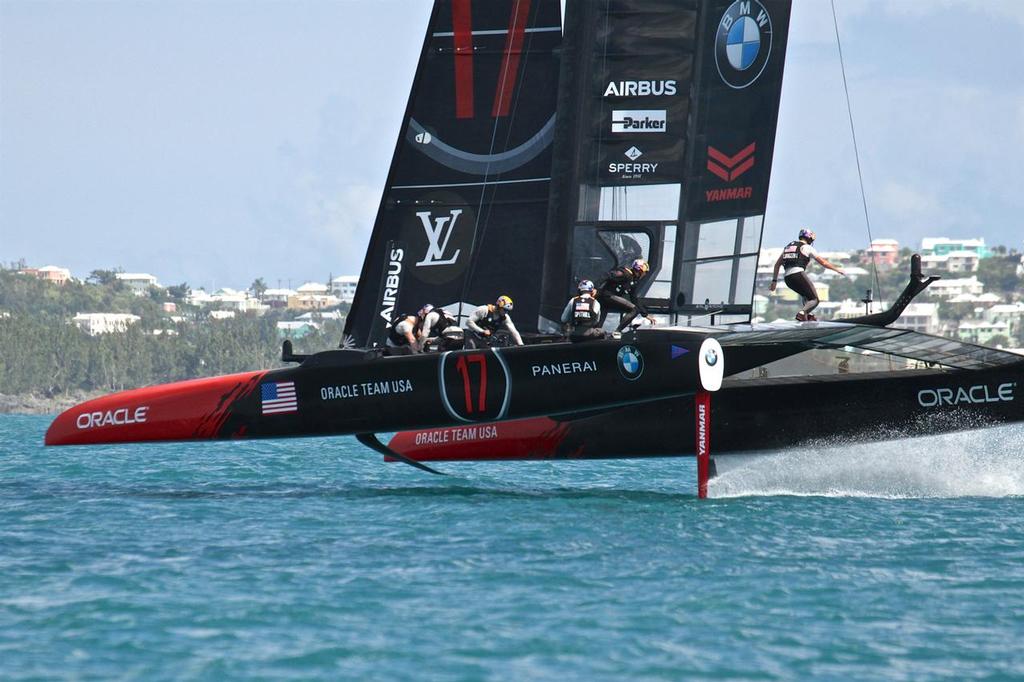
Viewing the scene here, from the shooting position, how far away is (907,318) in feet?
354

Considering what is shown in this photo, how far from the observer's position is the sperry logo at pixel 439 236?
12.7 meters

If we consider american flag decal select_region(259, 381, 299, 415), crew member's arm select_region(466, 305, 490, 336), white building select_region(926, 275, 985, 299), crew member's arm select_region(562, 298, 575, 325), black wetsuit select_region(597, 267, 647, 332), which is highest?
white building select_region(926, 275, 985, 299)

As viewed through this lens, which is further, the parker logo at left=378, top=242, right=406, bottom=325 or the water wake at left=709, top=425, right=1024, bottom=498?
the parker logo at left=378, top=242, right=406, bottom=325

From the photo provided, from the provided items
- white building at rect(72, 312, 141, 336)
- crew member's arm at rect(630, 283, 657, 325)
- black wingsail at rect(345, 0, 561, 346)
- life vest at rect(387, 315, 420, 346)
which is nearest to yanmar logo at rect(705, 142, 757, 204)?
crew member's arm at rect(630, 283, 657, 325)

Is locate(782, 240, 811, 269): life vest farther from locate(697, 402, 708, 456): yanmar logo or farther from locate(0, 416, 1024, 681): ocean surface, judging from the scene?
locate(0, 416, 1024, 681): ocean surface

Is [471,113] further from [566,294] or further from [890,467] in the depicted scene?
[890,467]

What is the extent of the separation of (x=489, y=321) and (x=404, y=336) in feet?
2.22

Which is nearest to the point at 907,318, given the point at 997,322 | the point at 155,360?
the point at 997,322

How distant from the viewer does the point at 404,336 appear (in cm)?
1170

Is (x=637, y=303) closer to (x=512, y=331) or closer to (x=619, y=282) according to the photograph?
(x=619, y=282)

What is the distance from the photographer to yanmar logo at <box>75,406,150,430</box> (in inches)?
463

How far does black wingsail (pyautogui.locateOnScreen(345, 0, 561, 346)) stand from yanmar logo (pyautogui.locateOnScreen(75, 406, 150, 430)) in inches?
76.7

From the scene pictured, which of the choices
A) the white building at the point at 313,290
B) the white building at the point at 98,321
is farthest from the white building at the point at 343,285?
the white building at the point at 98,321

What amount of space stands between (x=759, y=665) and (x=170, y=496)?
7090 millimetres
